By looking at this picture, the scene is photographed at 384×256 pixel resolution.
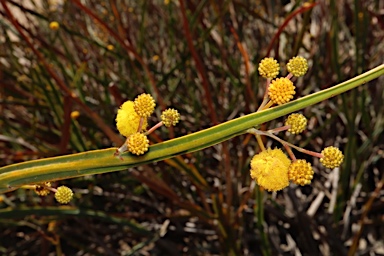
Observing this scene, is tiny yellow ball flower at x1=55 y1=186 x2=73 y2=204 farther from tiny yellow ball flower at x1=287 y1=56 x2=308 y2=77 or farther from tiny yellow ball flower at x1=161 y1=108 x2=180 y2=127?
tiny yellow ball flower at x1=287 y1=56 x2=308 y2=77

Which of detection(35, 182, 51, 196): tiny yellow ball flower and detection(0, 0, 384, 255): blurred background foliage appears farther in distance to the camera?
detection(0, 0, 384, 255): blurred background foliage

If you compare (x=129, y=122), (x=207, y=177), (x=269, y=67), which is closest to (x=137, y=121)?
(x=129, y=122)

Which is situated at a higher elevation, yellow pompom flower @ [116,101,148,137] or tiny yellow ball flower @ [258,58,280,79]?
tiny yellow ball flower @ [258,58,280,79]

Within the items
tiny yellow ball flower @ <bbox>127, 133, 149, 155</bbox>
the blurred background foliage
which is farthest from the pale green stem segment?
the blurred background foliage

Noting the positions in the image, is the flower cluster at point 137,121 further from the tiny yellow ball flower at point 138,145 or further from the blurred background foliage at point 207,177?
the blurred background foliage at point 207,177

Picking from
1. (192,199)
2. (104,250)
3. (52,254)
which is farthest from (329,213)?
(52,254)

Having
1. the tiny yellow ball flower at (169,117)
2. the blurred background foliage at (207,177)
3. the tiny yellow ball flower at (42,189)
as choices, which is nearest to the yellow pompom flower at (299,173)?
the tiny yellow ball flower at (169,117)
